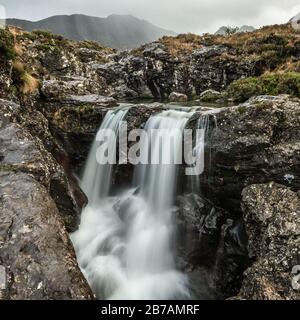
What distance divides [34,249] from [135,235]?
16.3ft

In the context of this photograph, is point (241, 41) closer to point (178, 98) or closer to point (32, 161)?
point (178, 98)

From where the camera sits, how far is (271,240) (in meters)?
8.31

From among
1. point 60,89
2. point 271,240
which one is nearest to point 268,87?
point 60,89

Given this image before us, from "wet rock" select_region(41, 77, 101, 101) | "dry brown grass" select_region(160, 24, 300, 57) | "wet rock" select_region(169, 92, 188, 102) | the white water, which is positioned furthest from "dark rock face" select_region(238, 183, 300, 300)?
"dry brown grass" select_region(160, 24, 300, 57)

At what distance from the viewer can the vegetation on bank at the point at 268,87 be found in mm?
15181

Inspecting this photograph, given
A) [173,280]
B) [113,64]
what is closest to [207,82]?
[113,64]

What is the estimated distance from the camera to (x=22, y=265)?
21.6ft

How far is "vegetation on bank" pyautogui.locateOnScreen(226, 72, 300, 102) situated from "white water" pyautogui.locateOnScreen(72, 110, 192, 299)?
218 inches

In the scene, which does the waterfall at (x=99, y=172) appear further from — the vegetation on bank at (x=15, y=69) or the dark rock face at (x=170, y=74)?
the dark rock face at (x=170, y=74)

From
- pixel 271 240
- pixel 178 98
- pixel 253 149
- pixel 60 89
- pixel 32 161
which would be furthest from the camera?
pixel 178 98

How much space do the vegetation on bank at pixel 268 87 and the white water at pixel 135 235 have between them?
18.2ft

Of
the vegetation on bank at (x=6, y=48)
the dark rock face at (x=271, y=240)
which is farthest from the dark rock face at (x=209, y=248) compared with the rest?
the vegetation on bank at (x=6, y=48)

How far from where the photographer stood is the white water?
33.1ft
